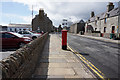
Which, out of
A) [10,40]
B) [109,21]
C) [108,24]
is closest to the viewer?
[10,40]

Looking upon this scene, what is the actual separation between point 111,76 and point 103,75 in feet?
1.02

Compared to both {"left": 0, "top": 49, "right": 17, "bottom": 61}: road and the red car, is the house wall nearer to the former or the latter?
the red car

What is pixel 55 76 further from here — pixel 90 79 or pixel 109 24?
pixel 109 24

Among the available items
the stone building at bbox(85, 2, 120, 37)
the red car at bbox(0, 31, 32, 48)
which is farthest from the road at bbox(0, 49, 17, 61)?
the stone building at bbox(85, 2, 120, 37)

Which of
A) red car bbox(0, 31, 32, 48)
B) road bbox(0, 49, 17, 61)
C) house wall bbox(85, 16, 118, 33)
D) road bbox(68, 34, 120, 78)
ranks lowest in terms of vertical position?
road bbox(68, 34, 120, 78)

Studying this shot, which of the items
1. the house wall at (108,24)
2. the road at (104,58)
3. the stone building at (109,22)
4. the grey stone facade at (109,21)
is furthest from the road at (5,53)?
the house wall at (108,24)

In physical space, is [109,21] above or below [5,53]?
above

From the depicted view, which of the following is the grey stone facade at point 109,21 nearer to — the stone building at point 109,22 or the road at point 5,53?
the stone building at point 109,22

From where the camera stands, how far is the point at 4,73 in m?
1.62

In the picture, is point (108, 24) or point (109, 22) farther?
point (108, 24)

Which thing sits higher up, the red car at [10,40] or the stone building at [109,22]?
the stone building at [109,22]

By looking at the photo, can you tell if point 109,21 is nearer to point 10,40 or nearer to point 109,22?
point 109,22

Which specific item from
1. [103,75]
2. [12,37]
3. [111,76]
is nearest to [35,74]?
[103,75]

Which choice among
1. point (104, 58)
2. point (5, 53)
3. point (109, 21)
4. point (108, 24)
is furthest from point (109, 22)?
point (5, 53)
